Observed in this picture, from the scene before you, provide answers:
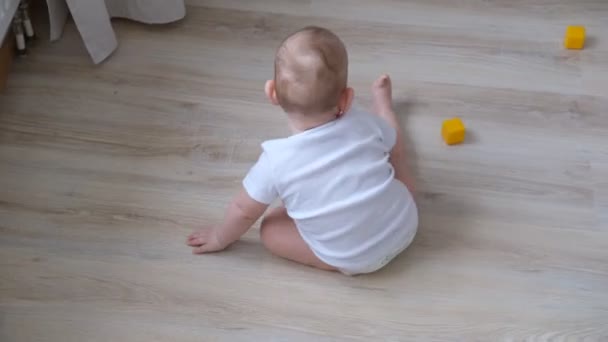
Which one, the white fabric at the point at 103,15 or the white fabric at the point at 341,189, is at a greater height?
the white fabric at the point at 103,15

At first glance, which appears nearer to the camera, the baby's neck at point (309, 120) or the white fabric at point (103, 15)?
the baby's neck at point (309, 120)

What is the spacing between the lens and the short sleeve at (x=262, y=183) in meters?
1.24

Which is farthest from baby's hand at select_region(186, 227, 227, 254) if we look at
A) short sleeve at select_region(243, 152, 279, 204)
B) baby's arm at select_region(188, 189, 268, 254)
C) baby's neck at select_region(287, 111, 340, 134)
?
baby's neck at select_region(287, 111, 340, 134)

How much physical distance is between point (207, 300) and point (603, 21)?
100 cm

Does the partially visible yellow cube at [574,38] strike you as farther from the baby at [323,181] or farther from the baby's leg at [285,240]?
the baby's leg at [285,240]

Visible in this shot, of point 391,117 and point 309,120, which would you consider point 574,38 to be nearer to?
point 391,117

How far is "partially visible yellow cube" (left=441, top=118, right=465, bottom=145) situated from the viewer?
4.87 feet

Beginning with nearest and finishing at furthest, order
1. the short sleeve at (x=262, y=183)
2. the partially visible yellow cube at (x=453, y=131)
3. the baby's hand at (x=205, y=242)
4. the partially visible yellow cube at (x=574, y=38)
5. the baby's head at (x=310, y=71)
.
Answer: the baby's head at (x=310, y=71) < the short sleeve at (x=262, y=183) < the baby's hand at (x=205, y=242) < the partially visible yellow cube at (x=453, y=131) < the partially visible yellow cube at (x=574, y=38)

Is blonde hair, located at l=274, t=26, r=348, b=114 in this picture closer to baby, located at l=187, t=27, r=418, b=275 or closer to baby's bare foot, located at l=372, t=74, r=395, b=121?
baby, located at l=187, t=27, r=418, b=275

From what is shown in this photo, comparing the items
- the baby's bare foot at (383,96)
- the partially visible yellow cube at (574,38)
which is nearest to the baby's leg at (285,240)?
the baby's bare foot at (383,96)

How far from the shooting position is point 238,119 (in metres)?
1.55

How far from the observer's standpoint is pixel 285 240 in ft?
4.36

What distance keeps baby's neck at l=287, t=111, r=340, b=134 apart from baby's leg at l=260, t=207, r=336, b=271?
7.3 inches

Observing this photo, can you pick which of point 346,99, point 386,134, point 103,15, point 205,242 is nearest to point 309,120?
point 346,99
